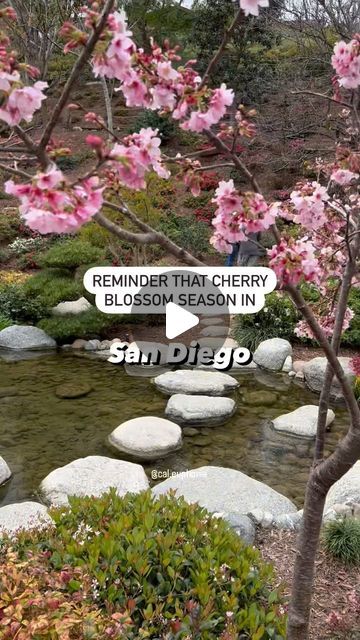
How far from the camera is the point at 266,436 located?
18.5ft

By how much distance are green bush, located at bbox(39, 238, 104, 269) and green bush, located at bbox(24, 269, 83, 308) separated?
0.69ft

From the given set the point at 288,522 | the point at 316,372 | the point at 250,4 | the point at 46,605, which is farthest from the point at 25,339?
the point at 250,4

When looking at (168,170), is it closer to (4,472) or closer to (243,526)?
(243,526)

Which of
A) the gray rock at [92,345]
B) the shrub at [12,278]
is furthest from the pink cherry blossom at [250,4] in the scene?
the shrub at [12,278]

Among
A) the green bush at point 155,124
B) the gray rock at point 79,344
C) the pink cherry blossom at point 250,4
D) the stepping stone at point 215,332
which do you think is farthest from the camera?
the green bush at point 155,124

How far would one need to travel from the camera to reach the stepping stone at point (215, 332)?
845 cm

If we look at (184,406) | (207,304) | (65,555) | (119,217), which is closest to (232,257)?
(207,304)

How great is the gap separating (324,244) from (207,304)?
6.35 m

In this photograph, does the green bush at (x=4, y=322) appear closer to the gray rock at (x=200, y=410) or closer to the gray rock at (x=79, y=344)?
the gray rock at (x=79, y=344)

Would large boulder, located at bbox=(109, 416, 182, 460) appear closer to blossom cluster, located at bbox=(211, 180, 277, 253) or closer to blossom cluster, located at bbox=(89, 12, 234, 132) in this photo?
blossom cluster, located at bbox=(211, 180, 277, 253)

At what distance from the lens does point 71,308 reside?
28.9 ft

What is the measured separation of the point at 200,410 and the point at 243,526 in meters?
2.50

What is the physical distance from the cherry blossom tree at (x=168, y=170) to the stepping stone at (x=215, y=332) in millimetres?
5743

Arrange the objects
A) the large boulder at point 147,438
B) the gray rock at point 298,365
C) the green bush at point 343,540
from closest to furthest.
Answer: the green bush at point 343,540 < the large boulder at point 147,438 < the gray rock at point 298,365
